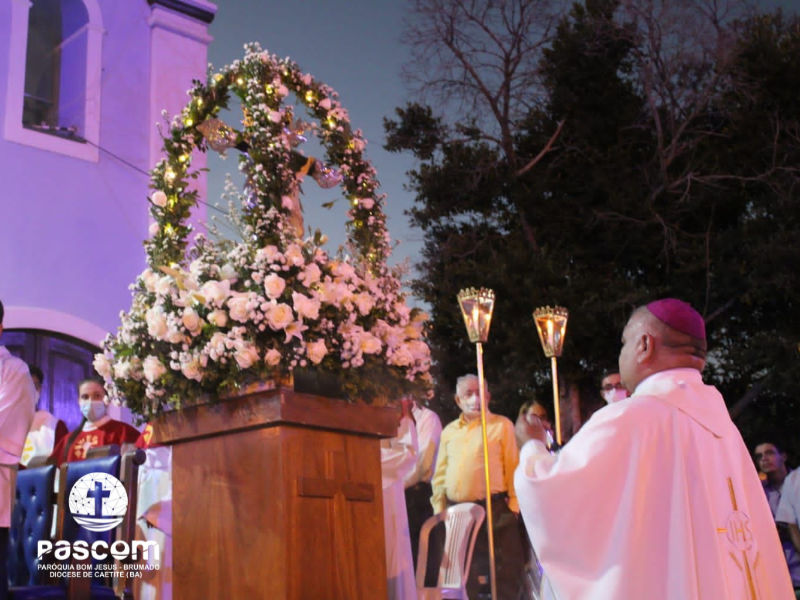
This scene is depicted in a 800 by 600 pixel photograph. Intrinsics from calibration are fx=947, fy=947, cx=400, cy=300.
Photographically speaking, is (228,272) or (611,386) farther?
(611,386)

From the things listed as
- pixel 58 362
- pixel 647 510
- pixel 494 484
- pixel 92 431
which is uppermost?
pixel 58 362

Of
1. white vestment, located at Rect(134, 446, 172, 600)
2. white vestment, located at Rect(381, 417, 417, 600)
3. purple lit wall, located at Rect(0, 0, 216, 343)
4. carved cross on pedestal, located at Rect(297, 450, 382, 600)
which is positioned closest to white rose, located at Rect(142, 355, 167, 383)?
carved cross on pedestal, located at Rect(297, 450, 382, 600)

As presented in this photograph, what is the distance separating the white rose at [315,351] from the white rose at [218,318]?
1.07 ft

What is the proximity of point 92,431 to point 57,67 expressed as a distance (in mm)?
5187

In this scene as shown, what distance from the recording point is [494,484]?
768cm

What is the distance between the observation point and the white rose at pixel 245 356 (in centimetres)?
337

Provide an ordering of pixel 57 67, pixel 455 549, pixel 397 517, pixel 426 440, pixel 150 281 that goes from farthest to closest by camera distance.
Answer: pixel 57 67 → pixel 426 440 → pixel 455 549 → pixel 397 517 → pixel 150 281

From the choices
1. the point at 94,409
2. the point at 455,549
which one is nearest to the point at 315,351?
the point at 455,549

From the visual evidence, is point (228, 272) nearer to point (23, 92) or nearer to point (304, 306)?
point (304, 306)

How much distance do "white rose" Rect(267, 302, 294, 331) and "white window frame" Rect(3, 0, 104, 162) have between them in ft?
24.1

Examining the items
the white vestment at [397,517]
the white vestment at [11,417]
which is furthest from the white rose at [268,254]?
the white vestment at [397,517]

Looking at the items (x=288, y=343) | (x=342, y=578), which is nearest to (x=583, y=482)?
(x=342, y=578)

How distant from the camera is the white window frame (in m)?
9.80

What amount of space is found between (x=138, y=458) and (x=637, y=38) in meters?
14.8
